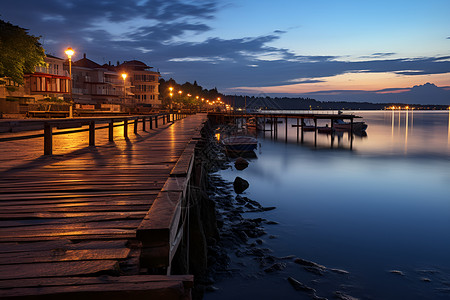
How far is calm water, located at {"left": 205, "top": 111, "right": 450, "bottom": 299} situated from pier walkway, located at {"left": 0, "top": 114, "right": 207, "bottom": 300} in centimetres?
453

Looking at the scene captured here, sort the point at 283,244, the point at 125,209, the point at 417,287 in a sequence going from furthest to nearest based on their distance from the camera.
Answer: the point at 283,244 → the point at 417,287 → the point at 125,209

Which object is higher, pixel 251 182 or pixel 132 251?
pixel 132 251

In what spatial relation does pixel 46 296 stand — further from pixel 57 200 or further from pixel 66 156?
pixel 66 156

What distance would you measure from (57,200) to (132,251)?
2487 millimetres

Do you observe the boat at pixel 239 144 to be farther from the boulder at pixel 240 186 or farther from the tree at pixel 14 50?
the tree at pixel 14 50

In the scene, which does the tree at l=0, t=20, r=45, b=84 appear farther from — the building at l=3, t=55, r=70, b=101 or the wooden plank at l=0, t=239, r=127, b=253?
the wooden plank at l=0, t=239, r=127, b=253

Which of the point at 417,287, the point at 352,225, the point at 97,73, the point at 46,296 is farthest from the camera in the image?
the point at 97,73

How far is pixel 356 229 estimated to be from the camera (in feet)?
48.2

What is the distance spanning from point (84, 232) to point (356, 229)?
1320 cm

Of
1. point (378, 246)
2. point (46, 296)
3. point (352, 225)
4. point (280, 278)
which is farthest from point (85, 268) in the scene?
point (352, 225)

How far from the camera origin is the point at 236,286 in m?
9.27

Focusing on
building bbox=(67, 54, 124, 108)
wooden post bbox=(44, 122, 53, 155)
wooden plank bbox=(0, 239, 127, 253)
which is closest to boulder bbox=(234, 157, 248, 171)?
wooden post bbox=(44, 122, 53, 155)

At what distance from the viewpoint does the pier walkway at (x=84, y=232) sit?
256 centimetres

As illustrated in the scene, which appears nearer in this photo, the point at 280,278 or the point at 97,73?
the point at 280,278
